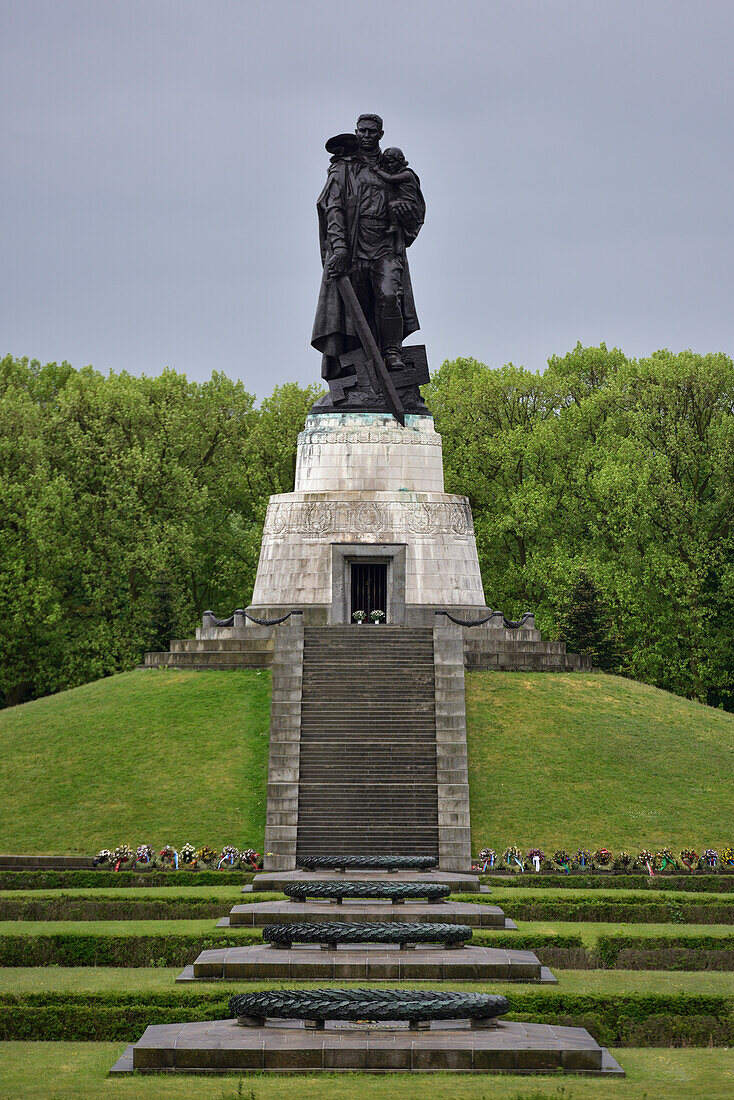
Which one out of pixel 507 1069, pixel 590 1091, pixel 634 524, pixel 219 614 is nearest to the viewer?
pixel 590 1091

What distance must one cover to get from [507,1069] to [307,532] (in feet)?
83.4

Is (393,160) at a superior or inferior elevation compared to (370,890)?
superior

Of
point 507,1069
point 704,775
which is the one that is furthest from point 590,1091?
point 704,775

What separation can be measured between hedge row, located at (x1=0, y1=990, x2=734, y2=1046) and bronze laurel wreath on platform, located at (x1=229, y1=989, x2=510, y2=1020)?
1.01 metres

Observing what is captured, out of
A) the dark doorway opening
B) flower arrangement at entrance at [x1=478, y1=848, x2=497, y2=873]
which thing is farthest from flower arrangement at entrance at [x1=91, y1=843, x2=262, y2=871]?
the dark doorway opening

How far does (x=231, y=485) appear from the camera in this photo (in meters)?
54.2

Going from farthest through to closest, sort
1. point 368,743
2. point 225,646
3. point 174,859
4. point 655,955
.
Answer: point 225,646 < point 368,743 < point 174,859 < point 655,955

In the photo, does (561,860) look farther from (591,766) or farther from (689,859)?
(591,766)

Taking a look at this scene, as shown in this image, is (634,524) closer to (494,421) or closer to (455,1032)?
(494,421)

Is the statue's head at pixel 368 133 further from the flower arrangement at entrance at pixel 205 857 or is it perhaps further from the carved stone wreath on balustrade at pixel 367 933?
the carved stone wreath on balustrade at pixel 367 933

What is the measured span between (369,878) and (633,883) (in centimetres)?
452

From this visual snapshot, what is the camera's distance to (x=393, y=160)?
125 ft

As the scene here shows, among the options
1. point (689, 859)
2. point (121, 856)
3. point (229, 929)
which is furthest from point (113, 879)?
point (689, 859)

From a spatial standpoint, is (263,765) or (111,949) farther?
(263,765)
